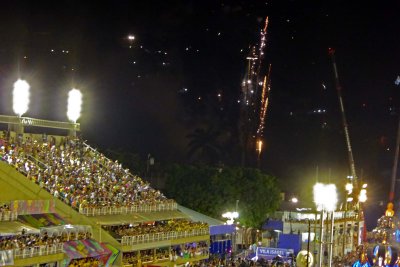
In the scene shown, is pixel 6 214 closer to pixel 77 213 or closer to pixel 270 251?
pixel 77 213

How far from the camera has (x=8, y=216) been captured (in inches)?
1208

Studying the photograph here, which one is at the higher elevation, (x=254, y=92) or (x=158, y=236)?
(x=254, y=92)

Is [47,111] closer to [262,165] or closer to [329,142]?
[262,165]

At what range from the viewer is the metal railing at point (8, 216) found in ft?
99.4

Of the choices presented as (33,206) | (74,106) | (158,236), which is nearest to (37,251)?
(33,206)

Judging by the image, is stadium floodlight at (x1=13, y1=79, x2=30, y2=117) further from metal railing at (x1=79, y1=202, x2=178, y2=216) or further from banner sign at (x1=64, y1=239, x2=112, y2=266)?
banner sign at (x1=64, y1=239, x2=112, y2=266)

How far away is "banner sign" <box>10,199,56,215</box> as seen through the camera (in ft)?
104

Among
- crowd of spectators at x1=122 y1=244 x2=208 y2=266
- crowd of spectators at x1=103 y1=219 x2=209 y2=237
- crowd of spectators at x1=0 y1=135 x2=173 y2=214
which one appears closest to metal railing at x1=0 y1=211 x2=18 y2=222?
crowd of spectators at x1=0 y1=135 x2=173 y2=214

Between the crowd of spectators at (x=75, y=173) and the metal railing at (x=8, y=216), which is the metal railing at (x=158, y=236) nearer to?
the crowd of spectators at (x=75, y=173)

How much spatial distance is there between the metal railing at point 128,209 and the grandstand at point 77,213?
0.05 meters

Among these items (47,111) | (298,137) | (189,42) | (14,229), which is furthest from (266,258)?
(298,137)

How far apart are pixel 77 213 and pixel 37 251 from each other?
6634 millimetres

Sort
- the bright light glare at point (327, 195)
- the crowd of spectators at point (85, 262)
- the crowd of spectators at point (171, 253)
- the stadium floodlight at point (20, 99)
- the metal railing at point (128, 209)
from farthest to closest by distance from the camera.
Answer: the stadium floodlight at point (20, 99)
the crowd of spectators at point (171, 253)
the metal railing at point (128, 209)
the crowd of spectators at point (85, 262)
the bright light glare at point (327, 195)

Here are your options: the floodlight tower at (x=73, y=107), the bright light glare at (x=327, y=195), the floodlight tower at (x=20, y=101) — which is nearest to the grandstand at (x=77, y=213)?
the floodlight tower at (x=20, y=101)
